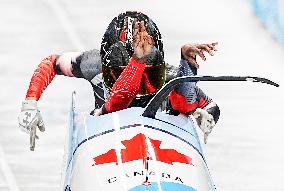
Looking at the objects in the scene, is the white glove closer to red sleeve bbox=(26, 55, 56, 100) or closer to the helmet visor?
the helmet visor

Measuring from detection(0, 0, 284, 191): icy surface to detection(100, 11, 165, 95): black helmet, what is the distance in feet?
4.18

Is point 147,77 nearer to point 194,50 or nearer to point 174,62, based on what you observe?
point 194,50

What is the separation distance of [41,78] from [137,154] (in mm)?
1962

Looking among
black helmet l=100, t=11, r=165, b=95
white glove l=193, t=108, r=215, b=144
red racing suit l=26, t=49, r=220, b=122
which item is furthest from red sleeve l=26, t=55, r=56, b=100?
white glove l=193, t=108, r=215, b=144

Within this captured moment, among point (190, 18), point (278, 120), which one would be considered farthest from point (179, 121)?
point (190, 18)

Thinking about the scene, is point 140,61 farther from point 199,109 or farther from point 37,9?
point 37,9

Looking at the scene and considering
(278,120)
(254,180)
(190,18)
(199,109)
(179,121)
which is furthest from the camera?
(190,18)

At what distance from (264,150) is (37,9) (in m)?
5.12

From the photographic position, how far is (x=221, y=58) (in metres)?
11.0

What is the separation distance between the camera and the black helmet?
262 inches

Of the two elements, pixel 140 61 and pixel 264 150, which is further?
pixel 264 150

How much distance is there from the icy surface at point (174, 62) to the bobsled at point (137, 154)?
171 centimetres

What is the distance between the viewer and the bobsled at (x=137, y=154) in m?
5.40

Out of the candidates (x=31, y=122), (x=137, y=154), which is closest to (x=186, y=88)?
(x=31, y=122)
